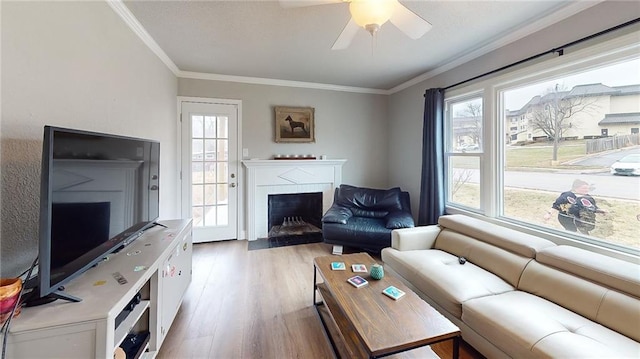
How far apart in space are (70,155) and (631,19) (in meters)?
3.42

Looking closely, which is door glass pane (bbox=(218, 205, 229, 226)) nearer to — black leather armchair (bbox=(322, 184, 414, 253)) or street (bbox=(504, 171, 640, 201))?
black leather armchair (bbox=(322, 184, 414, 253))

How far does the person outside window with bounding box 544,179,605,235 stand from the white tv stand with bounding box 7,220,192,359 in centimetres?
314

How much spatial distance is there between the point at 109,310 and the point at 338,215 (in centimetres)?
268

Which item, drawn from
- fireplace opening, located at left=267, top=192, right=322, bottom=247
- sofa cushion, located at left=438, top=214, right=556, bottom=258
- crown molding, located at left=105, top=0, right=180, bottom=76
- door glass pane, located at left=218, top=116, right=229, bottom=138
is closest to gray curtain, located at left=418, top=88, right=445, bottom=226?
sofa cushion, located at left=438, top=214, right=556, bottom=258

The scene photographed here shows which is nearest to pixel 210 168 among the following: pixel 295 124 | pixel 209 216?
pixel 209 216

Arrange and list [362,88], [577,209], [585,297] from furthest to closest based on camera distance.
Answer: [362,88], [577,209], [585,297]

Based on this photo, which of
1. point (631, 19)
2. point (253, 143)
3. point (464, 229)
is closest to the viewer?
point (631, 19)

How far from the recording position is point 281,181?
13.2ft

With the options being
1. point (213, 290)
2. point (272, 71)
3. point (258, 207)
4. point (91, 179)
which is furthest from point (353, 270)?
point (272, 71)

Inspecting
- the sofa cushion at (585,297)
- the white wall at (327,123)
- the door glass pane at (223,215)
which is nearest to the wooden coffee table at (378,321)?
the sofa cushion at (585,297)

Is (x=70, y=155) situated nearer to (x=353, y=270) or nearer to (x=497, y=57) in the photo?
(x=353, y=270)

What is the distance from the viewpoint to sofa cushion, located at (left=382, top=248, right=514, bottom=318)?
1.71m

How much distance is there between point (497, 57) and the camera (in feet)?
8.75

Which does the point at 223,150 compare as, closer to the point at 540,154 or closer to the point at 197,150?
the point at 197,150
